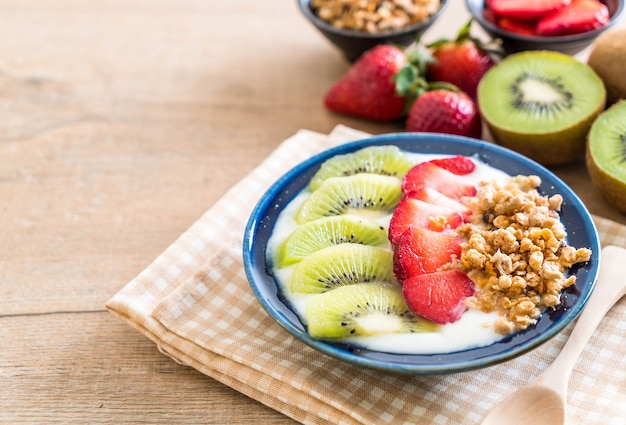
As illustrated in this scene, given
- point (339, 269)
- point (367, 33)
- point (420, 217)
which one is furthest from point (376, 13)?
point (339, 269)

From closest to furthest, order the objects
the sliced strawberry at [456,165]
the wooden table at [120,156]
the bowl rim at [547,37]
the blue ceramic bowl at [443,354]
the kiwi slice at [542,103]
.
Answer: the blue ceramic bowl at [443,354], the wooden table at [120,156], the sliced strawberry at [456,165], the kiwi slice at [542,103], the bowl rim at [547,37]

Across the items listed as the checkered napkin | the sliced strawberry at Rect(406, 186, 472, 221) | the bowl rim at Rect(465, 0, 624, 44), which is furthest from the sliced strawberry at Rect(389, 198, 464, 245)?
the bowl rim at Rect(465, 0, 624, 44)

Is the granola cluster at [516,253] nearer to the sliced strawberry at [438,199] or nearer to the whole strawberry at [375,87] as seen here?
the sliced strawberry at [438,199]

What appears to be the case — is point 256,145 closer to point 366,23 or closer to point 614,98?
point 366,23

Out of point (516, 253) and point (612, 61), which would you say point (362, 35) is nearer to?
point (612, 61)

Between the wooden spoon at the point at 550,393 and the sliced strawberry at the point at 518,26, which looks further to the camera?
the sliced strawberry at the point at 518,26

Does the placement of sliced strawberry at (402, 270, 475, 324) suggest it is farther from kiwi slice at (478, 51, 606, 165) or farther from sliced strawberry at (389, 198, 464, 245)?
kiwi slice at (478, 51, 606, 165)

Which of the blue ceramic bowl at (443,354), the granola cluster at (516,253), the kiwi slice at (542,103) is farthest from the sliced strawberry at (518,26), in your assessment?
the granola cluster at (516,253)
